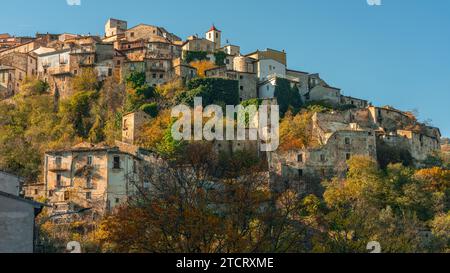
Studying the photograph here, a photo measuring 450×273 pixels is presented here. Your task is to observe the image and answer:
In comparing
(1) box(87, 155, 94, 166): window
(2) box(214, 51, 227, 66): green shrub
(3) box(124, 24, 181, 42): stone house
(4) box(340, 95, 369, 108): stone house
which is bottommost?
(1) box(87, 155, 94, 166): window

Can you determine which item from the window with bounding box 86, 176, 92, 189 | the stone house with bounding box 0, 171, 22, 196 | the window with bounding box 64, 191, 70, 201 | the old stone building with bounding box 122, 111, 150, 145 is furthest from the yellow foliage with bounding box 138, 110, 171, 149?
the stone house with bounding box 0, 171, 22, 196

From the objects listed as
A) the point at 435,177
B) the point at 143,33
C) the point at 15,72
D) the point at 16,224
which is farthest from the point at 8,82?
the point at 16,224

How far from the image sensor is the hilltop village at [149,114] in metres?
68.7

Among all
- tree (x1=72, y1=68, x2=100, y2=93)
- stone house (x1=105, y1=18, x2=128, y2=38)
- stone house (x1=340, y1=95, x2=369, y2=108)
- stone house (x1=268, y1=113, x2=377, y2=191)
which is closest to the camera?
stone house (x1=268, y1=113, x2=377, y2=191)

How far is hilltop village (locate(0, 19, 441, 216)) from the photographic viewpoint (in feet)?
225

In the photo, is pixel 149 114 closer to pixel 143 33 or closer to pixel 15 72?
pixel 15 72

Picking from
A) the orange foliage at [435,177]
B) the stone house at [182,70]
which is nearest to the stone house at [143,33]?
the stone house at [182,70]

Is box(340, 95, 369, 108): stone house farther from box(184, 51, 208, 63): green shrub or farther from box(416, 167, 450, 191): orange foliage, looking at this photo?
box(416, 167, 450, 191): orange foliage

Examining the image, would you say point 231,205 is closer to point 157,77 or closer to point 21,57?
point 157,77
